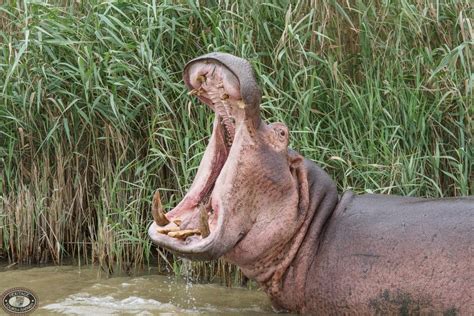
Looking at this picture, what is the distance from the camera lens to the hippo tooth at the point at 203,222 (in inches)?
135

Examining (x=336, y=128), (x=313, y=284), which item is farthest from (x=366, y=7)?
(x=313, y=284)

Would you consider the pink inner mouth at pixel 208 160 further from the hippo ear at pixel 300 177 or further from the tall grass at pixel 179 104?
the tall grass at pixel 179 104

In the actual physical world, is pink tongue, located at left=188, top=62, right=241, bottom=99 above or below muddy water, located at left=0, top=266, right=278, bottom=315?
above

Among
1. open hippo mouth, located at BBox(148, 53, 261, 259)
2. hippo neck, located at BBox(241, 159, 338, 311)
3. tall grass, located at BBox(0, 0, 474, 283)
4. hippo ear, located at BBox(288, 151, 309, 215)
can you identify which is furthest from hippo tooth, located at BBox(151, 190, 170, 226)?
tall grass, located at BBox(0, 0, 474, 283)

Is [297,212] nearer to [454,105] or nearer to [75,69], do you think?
[454,105]

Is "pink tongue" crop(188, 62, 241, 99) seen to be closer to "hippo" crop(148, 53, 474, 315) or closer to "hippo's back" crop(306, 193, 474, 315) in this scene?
"hippo" crop(148, 53, 474, 315)

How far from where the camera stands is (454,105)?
4797mm

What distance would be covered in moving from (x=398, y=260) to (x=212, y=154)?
0.85m

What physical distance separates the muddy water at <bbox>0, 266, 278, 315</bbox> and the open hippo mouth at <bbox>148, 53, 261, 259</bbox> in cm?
56

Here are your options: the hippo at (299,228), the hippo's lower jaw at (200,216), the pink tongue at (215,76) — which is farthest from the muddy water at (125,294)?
the pink tongue at (215,76)

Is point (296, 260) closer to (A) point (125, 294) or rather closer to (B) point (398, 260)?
(B) point (398, 260)

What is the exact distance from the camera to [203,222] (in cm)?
345

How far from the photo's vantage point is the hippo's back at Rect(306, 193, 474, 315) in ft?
11.0

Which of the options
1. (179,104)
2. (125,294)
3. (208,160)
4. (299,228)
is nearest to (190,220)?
(208,160)
